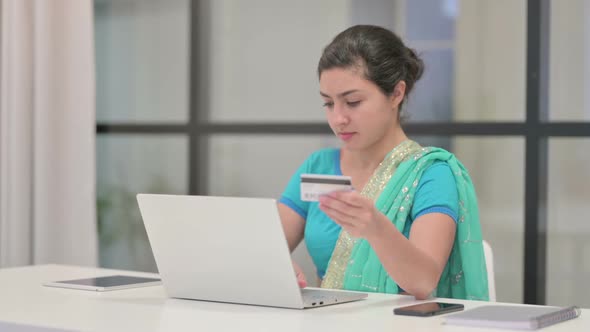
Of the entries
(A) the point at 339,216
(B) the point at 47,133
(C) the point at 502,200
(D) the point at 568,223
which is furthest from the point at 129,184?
(A) the point at 339,216

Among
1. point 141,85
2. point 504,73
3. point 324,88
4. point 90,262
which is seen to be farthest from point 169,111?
point 324,88

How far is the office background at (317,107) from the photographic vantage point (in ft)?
9.38

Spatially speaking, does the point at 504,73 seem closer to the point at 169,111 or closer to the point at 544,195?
the point at 544,195

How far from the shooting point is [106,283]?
1.95 metres

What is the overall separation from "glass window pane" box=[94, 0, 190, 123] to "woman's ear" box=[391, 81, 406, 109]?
1587 millimetres

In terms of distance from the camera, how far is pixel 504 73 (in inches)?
116

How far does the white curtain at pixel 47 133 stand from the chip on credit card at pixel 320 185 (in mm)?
2201

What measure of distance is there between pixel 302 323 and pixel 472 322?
10.6 inches

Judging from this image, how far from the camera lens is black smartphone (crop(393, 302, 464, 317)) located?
1.51m

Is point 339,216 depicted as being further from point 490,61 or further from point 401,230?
point 490,61

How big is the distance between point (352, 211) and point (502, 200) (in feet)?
5.04

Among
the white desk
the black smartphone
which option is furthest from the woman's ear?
the black smartphone

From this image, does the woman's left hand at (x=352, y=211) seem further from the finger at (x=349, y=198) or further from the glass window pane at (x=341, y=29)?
the glass window pane at (x=341, y=29)

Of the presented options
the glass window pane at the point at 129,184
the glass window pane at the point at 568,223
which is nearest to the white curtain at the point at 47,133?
the glass window pane at the point at 129,184
